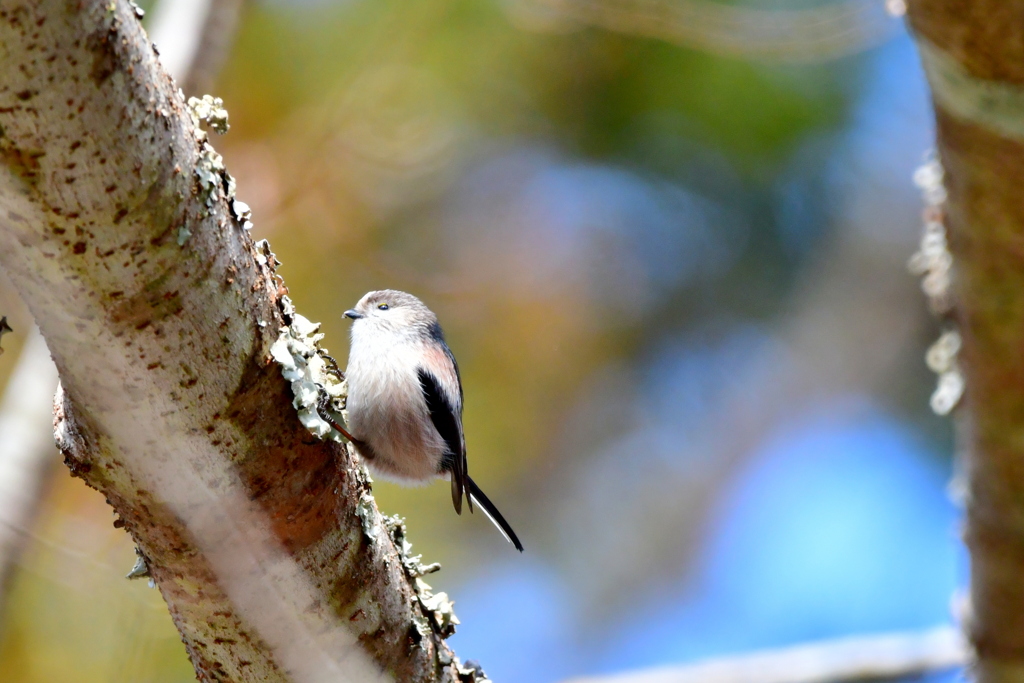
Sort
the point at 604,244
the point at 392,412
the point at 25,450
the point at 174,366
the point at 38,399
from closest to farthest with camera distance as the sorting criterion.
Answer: the point at 174,366
the point at 392,412
the point at 25,450
the point at 38,399
the point at 604,244

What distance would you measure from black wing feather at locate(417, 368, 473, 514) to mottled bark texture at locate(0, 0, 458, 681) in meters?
1.18

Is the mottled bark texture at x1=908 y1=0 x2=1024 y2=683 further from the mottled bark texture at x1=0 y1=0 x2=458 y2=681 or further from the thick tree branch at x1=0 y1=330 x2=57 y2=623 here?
the thick tree branch at x1=0 y1=330 x2=57 y2=623

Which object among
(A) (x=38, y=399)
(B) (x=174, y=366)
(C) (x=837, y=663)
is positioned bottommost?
(B) (x=174, y=366)

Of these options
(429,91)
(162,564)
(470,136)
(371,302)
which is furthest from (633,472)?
(162,564)

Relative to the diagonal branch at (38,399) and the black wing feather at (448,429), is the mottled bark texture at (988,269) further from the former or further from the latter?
the diagonal branch at (38,399)

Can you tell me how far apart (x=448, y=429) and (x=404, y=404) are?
22 centimetres

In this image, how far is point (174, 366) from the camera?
52.2 inches

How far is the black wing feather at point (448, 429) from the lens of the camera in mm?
2990

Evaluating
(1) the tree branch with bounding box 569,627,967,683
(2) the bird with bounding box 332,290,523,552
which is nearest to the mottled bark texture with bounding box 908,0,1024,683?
(1) the tree branch with bounding box 569,627,967,683

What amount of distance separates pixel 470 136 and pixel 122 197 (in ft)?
17.1

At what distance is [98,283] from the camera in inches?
48.8

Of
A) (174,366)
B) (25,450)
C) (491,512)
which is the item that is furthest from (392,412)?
(174,366)

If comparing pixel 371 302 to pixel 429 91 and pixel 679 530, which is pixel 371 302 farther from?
pixel 679 530

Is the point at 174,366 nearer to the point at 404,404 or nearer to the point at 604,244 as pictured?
the point at 404,404
